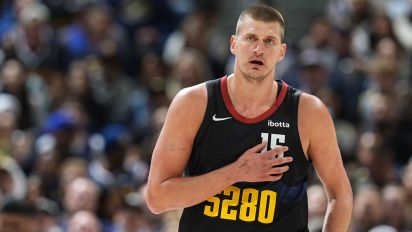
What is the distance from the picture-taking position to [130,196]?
10.1 metres

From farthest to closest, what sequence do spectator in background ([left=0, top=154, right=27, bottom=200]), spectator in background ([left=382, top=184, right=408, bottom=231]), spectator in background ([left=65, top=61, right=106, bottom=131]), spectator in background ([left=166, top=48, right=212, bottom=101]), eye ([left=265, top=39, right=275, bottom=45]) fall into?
spectator in background ([left=65, top=61, right=106, bottom=131]) < spectator in background ([left=166, top=48, right=212, bottom=101]) < spectator in background ([left=0, top=154, right=27, bottom=200]) < spectator in background ([left=382, top=184, right=408, bottom=231]) < eye ([left=265, top=39, right=275, bottom=45])

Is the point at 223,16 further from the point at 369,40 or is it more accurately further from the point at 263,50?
the point at 263,50

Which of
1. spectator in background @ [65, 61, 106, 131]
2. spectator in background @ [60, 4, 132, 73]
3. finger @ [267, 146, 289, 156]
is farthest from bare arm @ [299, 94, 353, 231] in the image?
spectator in background @ [60, 4, 132, 73]

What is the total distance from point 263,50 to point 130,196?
17.4 ft

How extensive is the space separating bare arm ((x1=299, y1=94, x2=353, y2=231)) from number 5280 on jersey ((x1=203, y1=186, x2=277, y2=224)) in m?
0.34

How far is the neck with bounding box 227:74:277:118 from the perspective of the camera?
530cm

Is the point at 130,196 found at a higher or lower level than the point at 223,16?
lower

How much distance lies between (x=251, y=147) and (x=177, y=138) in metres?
0.41

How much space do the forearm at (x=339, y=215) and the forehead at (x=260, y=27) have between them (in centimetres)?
99

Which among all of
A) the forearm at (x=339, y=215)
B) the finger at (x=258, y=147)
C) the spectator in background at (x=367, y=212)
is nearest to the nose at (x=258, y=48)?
the finger at (x=258, y=147)

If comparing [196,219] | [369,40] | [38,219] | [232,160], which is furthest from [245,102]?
[369,40]

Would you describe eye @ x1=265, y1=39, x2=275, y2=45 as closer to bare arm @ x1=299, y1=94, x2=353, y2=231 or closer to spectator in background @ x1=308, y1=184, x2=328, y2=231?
bare arm @ x1=299, y1=94, x2=353, y2=231

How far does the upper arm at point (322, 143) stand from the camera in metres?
5.25

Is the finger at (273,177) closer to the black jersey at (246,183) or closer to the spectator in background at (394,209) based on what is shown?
the black jersey at (246,183)
